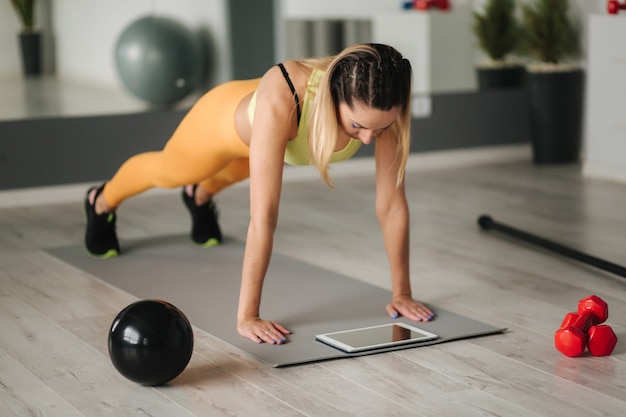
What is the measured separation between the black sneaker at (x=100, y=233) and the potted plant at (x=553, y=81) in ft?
9.45

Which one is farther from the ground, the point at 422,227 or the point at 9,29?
the point at 9,29

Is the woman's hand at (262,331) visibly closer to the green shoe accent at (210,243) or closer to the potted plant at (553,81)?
the green shoe accent at (210,243)

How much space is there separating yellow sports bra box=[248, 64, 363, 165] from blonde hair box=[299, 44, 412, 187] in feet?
0.22

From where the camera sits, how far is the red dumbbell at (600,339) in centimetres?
260

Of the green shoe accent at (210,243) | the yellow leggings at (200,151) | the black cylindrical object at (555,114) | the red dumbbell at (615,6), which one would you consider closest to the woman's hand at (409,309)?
the yellow leggings at (200,151)

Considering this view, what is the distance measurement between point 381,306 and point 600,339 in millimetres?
736

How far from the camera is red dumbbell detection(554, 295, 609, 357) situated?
2.59 meters

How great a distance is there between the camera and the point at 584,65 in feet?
19.3

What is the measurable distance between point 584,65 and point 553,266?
2.57m

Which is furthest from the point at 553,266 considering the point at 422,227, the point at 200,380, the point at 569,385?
the point at 200,380

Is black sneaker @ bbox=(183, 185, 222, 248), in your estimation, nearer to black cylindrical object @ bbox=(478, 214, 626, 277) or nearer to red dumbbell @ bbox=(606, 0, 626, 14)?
black cylindrical object @ bbox=(478, 214, 626, 277)

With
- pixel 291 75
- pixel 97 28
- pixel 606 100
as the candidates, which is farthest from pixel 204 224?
pixel 606 100

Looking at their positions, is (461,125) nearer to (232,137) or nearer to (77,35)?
(77,35)

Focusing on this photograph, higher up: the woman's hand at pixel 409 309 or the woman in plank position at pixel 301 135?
the woman in plank position at pixel 301 135
